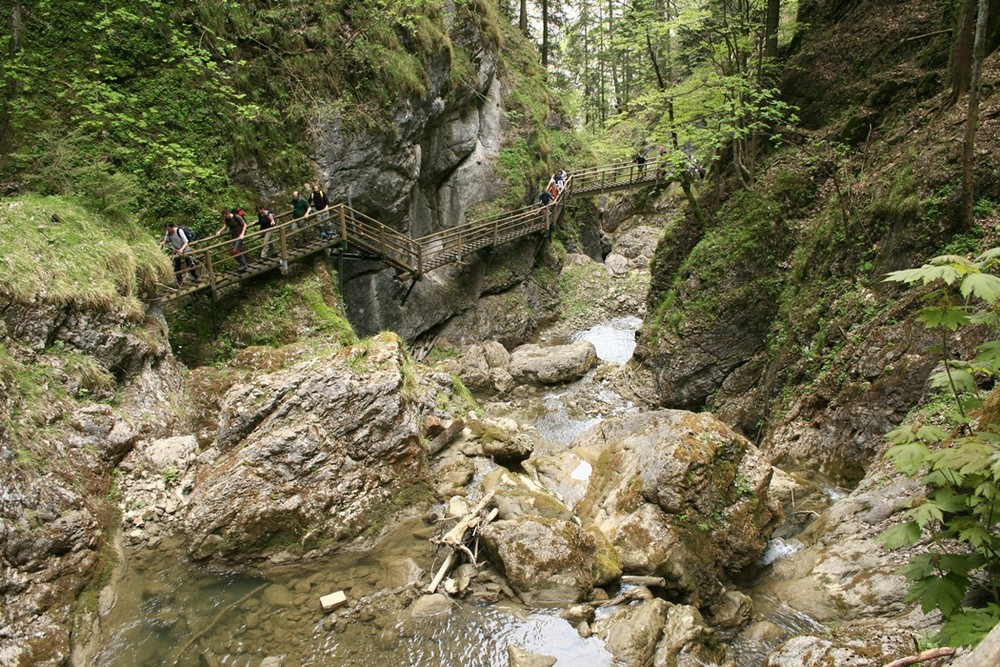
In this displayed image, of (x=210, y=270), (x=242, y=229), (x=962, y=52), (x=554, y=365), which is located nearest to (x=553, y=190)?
(x=554, y=365)

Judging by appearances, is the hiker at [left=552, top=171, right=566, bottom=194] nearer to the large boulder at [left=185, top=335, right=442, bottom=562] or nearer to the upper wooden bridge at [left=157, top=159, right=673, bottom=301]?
the upper wooden bridge at [left=157, top=159, right=673, bottom=301]

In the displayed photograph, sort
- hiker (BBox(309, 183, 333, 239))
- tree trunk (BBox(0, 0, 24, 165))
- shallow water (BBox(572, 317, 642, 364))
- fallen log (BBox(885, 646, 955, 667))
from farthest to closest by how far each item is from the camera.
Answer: shallow water (BBox(572, 317, 642, 364)), hiker (BBox(309, 183, 333, 239)), tree trunk (BBox(0, 0, 24, 165)), fallen log (BBox(885, 646, 955, 667))

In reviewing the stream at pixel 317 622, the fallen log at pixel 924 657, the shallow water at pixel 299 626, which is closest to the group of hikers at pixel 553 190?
the stream at pixel 317 622

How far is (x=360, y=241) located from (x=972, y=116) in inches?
516

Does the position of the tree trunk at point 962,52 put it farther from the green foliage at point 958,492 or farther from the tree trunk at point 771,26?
the green foliage at point 958,492

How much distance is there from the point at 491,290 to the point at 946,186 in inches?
568

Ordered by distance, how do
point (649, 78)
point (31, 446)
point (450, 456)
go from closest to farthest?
point (31, 446) < point (450, 456) < point (649, 78)

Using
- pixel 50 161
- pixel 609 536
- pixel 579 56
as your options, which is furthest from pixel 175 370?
pixel 579 56

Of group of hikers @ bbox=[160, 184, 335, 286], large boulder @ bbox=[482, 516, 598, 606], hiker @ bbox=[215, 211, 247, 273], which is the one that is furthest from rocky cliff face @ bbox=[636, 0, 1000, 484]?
hiker @ bbox=[215, 211, 247, 273]

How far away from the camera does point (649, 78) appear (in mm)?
33312

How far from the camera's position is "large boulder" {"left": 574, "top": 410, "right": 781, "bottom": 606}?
705 cm

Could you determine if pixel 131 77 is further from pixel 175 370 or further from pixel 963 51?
pixel 963 51

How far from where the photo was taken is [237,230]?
12.0 meters

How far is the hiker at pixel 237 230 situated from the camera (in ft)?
39.0
